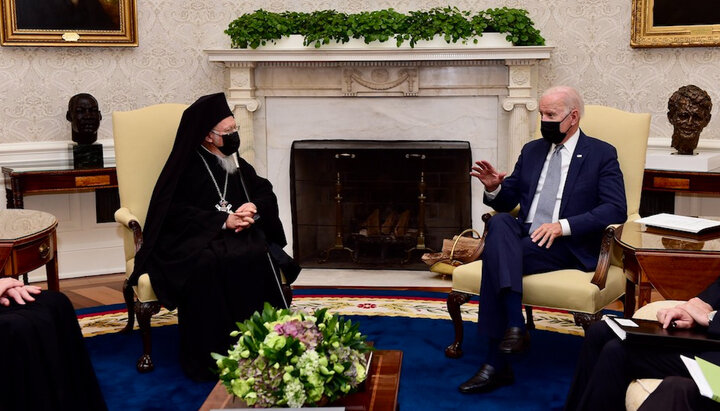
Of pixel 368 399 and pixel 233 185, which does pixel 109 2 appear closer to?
pixel 233 185

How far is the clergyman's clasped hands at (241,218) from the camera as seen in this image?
167 inches

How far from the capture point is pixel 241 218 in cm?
427

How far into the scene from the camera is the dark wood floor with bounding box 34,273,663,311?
5.60 meters

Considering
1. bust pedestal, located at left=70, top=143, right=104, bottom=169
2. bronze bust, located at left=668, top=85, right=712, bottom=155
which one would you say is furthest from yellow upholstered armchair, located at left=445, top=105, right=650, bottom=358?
bust pedestal, located at left=70, top=143, right=104, bottom=169

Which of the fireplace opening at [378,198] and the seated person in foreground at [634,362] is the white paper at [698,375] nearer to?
the seated person in foreground at [634,362]

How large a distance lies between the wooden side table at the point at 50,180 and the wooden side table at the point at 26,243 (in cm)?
147

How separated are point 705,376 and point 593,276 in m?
1.46

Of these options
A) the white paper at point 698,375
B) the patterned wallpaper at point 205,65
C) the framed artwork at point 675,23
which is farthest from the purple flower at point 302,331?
the framed artwork at point 675,23

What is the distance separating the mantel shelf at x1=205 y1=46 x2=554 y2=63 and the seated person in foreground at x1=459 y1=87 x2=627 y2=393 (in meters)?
1.82

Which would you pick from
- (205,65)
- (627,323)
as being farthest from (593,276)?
(205,65)

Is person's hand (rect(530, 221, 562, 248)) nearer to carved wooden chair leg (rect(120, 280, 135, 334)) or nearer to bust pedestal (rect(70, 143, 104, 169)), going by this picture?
carved wooden chair leg (rect(120, 280, 135, 334))

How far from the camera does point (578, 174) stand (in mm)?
4152

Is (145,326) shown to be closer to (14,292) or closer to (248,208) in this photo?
(248,208)

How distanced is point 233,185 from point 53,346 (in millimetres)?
1646
